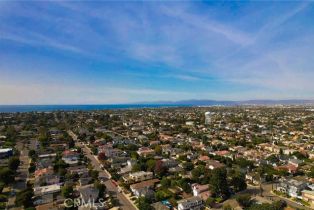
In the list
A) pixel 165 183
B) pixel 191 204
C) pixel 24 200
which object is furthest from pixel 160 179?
pixel 24 200

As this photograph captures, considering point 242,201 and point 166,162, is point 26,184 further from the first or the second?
point 242,201

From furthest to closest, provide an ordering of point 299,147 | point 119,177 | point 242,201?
point 299,147
point 119,177
point 242,201

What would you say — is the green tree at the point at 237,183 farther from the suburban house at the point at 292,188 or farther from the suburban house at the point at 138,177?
the suburban house at the point at 138,177

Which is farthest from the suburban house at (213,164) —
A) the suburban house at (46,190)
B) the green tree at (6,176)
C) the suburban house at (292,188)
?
the green tree at (6,176)

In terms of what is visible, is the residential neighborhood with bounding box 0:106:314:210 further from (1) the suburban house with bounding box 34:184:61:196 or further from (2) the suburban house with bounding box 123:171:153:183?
(2) the suburban house with bounding box 123:171:153:183

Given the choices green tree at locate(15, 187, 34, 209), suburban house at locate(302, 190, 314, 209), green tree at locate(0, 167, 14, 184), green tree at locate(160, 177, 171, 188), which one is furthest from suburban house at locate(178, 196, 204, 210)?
green tree at locate(0, 167, 14, 184)

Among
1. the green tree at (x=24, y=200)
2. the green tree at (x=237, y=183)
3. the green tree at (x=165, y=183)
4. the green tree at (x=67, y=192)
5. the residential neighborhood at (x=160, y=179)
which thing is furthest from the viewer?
the green tree at (x=165, y=183)

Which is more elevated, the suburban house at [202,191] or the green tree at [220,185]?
the green tree at [220,185]

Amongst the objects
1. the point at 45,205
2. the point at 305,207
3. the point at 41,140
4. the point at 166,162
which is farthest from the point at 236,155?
the point at 41,140

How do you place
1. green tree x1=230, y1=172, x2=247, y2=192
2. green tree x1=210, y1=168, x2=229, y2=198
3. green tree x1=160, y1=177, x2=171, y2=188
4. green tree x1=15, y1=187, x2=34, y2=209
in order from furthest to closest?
1. green tree x1=160, y1=177, x2=171, y2=188
2. green tree x1=230, y1=172, x2=247, y2=192
3. green tree x1=210, y1=168, x2=229, y2=198
4. green tree x1=15, y1=187, x2=34, y2=209

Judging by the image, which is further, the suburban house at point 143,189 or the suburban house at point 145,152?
the suburban house at point 145,152

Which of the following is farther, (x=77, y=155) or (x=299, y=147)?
(x=299, y=147)
